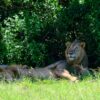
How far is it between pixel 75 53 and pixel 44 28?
5.11ft

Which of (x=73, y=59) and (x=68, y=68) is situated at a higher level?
(x=73, y=59)

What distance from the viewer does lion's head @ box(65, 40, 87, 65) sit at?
12188 millimetres

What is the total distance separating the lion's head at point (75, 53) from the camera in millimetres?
12188

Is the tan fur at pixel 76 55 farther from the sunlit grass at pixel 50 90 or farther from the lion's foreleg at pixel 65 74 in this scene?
the sunlit grass at pixel 50 90

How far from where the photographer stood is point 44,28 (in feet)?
44.0

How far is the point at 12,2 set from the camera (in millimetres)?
13477

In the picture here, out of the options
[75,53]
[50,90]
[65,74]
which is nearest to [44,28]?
[75,53]

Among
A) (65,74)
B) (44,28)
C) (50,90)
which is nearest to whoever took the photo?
(50,90)

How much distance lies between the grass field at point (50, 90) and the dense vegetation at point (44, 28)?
212 cm

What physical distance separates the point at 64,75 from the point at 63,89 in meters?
1.91

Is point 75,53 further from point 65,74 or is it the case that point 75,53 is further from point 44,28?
point 44,28

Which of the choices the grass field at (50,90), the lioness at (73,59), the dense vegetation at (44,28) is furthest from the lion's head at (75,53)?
the grass field at (50,90)

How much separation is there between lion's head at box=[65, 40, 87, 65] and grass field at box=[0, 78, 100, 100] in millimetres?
1306

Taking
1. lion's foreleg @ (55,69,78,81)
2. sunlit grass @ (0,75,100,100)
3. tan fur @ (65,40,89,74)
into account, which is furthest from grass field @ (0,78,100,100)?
tan fur @ (65,40,89,74)
